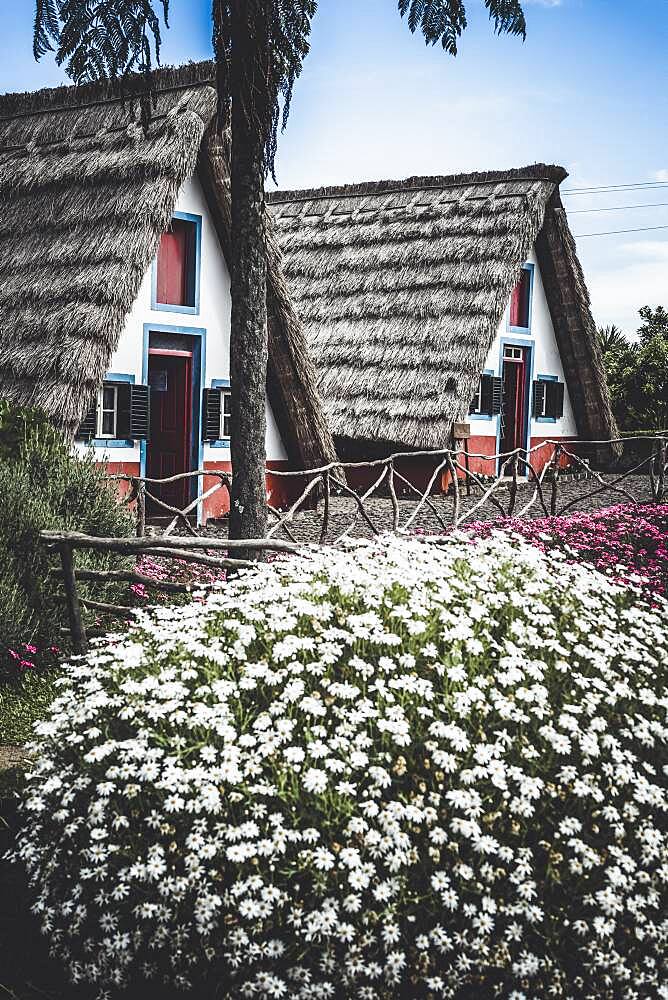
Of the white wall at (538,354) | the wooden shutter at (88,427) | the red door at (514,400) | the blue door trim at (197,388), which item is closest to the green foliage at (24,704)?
the wooden shutter at (88,427)

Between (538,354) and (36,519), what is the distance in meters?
12.6

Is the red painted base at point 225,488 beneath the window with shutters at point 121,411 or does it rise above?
beneath

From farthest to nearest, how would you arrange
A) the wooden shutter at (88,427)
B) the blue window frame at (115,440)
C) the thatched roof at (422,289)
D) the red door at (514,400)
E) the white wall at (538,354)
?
the red door at (514,400)
the white wall at (538,354)
the thatched roof at (422,289)
the blue window frame at (115,440)
the wooden shutter at (88,427)

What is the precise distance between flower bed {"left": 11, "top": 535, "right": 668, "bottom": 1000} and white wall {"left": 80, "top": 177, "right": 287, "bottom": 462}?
7.40 meters

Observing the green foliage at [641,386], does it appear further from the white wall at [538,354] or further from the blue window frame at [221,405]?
the blue window frame at [221,405]

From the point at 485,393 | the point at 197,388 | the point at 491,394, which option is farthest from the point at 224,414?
the point at 491,394

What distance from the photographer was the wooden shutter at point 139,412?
1090 cm

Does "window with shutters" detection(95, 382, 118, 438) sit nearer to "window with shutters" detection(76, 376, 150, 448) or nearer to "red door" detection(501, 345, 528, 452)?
"window with shutters" detection(76, 376, 150, 448)

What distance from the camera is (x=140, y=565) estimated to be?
799cm

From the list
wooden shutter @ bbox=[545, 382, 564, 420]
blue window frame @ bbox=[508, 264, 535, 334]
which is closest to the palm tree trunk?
blue window frame @ bbox=[508, 264, 535, 334]

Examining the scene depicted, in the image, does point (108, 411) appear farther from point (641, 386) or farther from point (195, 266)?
point (641, 386)

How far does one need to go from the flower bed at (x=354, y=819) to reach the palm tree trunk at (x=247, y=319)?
364 centimetres

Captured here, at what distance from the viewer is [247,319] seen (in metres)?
7.43

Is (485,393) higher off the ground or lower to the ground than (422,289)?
lower
